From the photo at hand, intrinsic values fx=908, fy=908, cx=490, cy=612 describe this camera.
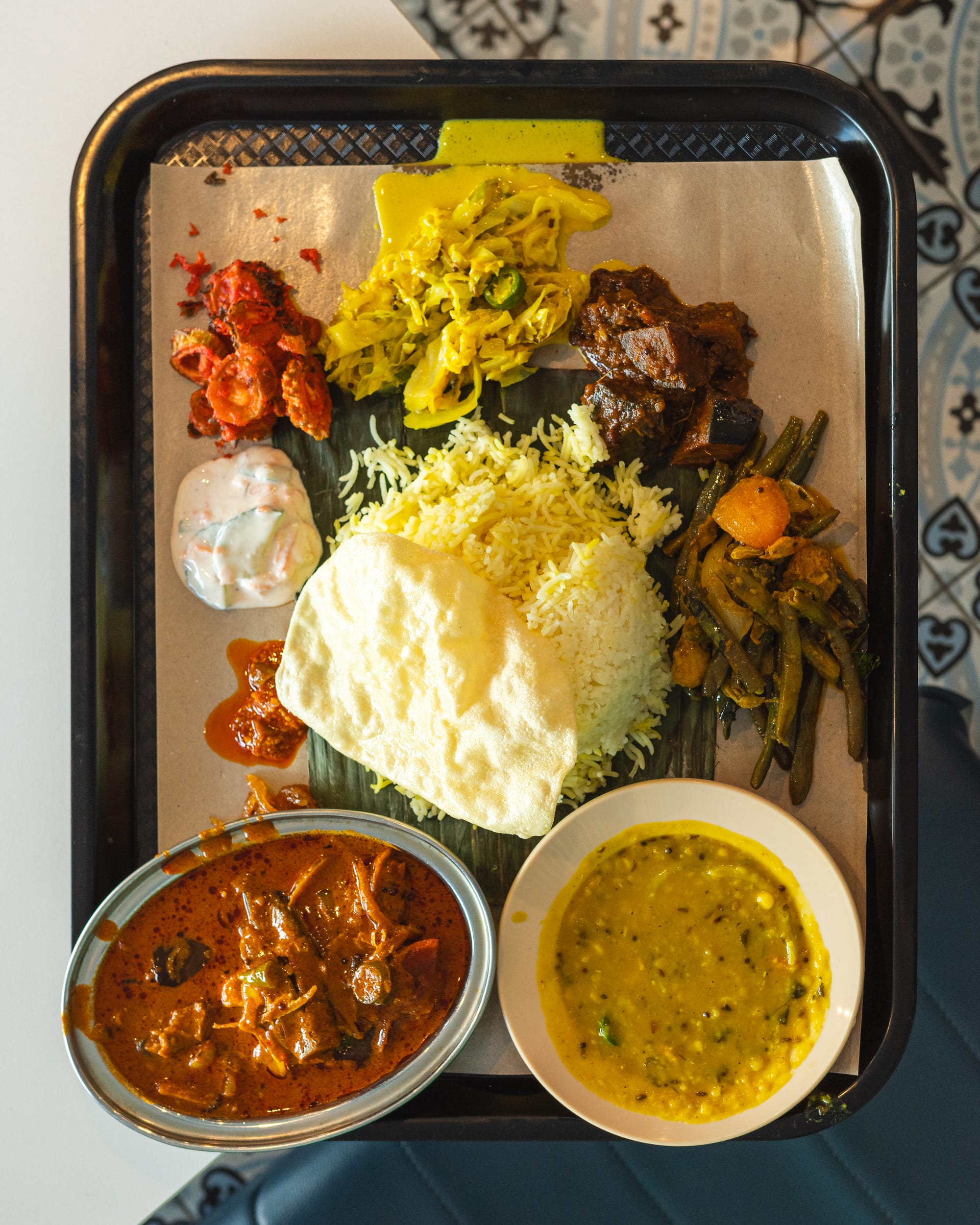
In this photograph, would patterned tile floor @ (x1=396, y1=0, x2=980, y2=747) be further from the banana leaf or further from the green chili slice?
the banana leaf

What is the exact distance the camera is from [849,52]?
127 inches

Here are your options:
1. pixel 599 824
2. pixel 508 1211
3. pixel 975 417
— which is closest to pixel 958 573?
pixel 975 417

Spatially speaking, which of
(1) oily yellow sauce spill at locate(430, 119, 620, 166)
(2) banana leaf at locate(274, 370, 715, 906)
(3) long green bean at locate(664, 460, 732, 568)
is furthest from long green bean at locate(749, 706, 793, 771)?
(1) oily yellow sauce spill at locate(430, 119, 620, 166)

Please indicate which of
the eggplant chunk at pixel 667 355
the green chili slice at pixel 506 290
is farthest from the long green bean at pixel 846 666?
the green chili slice at pixel 506 290

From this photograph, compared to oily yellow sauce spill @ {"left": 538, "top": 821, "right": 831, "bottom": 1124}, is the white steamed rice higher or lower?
higher

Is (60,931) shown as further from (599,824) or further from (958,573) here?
(958,573)

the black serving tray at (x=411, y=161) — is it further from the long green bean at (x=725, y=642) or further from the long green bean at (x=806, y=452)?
the long green bean at (x=725, y=642)

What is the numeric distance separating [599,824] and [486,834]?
1.35ft

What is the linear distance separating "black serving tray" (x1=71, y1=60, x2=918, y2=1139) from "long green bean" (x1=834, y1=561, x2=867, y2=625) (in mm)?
108

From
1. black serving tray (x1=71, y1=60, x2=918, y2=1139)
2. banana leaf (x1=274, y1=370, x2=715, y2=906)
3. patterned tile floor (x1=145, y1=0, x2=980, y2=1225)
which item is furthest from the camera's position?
patterned tile floor (x1=145, y1=0, x2=980, y2=1225)

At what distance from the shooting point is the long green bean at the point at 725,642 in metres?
2.81

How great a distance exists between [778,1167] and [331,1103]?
1.53m

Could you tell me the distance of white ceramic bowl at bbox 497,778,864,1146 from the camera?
2758 millimetres

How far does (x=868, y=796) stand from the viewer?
298cm
